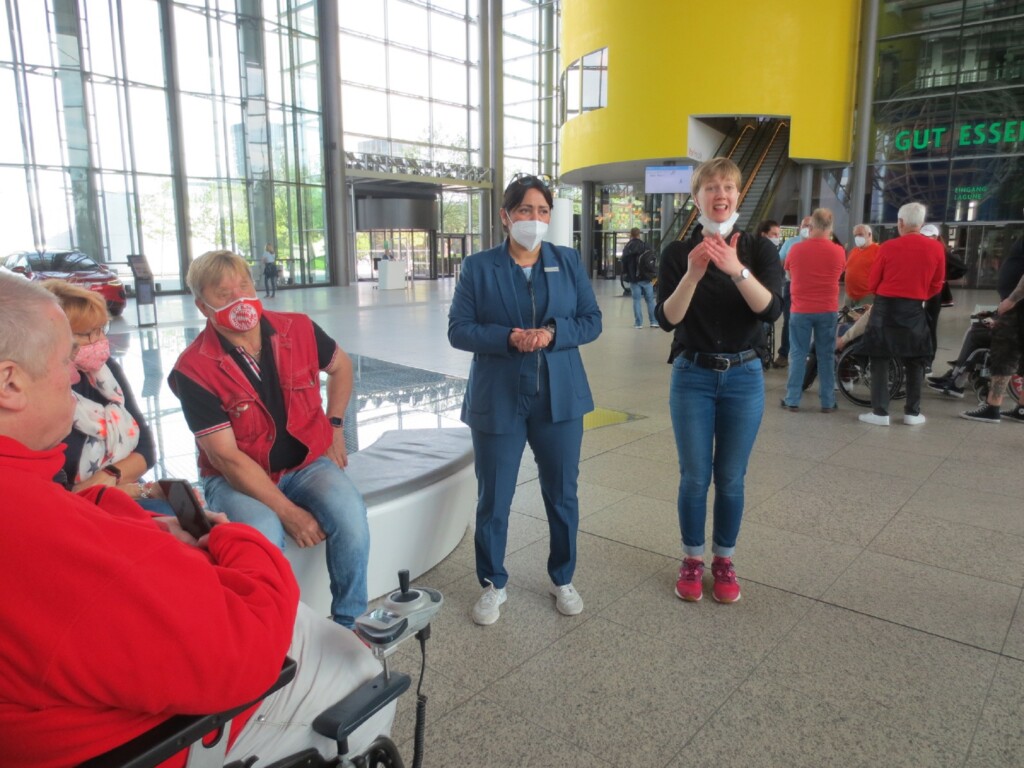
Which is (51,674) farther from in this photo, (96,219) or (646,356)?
(96,219)

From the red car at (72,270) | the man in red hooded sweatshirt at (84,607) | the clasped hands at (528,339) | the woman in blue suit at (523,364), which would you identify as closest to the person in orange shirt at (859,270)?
the woman in blue suit at (523,364)

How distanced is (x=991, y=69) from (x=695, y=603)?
75.3ft

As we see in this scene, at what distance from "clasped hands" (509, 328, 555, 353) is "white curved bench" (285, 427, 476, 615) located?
2.70 feet

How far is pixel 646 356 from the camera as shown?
945 cm

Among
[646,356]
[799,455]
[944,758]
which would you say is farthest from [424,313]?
[944,758]

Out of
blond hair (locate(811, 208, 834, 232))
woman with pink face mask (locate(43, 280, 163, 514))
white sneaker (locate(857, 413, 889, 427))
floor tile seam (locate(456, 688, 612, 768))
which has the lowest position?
floor tile seam (locate(456, 688, 612, 768))

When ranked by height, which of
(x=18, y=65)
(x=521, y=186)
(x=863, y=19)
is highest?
(x=863, y=19)

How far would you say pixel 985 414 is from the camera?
593cm

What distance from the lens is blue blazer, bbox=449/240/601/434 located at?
262cm

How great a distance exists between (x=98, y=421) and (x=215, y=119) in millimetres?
21852

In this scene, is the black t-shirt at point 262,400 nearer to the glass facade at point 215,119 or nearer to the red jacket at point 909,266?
the red jacket at point 909,266

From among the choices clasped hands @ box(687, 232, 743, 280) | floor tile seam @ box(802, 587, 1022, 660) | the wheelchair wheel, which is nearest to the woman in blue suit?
clasped hands @ box(687, 232, 743, 280)

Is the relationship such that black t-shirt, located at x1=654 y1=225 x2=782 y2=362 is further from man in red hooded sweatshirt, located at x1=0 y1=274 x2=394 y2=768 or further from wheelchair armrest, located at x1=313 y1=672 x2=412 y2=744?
Answer: man in red hooded sweatshirt, located at x1=0 y1=274 x2=394 y2=768

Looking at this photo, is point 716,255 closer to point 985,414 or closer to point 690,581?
point 690,581
